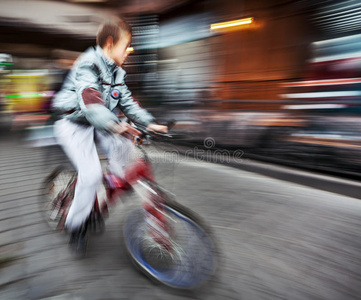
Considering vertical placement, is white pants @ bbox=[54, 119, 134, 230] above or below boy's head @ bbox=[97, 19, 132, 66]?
below

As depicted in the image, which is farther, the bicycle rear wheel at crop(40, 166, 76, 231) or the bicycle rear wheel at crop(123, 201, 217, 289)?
the bicycle rear wheel at crop(40, 166, 76, 231)

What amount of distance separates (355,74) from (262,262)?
4.93 metres

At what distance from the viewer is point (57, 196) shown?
289 centimetres

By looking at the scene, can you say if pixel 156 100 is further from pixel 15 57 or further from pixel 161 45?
pixel 15 57

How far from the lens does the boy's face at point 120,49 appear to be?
2.22 m

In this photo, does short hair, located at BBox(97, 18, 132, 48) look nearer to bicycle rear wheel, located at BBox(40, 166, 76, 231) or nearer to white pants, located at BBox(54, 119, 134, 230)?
white pants, located at BBox(54, 119, 134, 230)

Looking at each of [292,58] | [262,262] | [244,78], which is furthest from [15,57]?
[262,262]

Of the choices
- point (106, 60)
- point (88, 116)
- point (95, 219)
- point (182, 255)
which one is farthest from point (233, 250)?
point (106, 60)

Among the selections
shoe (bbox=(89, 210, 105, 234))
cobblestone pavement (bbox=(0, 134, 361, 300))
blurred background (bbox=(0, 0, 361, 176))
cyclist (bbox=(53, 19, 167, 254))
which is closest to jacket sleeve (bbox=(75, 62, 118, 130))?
cyclist (bbox=(53, 19, 167, 254))

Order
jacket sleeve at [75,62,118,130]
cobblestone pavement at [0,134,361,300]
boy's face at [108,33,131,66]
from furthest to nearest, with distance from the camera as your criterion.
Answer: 1. boy's face at [108,33,131,66]
2. cobblestone pavement at [0,134,361,300]
3. jacket sleeve at [75,62,118,130]

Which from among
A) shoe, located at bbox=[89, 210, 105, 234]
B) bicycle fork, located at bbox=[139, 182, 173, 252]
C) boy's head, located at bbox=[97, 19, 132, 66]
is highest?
boy's head, located at bbox=[97, 19, 132, 66]

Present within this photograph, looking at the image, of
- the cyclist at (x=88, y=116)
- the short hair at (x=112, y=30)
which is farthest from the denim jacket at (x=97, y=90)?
the short hair at (x=112, y=30)

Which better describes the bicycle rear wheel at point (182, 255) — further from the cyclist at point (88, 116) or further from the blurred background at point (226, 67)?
the blurred background at point (226, 67)

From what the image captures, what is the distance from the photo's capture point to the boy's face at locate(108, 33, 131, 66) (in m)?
2.22
